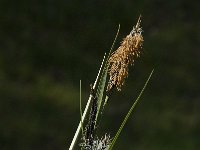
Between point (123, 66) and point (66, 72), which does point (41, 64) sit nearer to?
point (66, 72)

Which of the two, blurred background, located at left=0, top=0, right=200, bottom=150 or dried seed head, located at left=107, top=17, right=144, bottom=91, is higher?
blurred background, located at left=0, top=0, right=200, bottom=150

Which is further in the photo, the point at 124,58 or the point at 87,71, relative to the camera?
the point at 87,71

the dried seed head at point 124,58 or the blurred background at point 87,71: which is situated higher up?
A: the blurred background at point 87,71

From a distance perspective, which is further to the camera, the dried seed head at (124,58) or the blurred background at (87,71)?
the blurred background at (87,71)

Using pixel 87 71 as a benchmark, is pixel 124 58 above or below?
below

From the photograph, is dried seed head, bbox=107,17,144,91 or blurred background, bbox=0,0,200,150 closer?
dried seed head, bbox=107,17,144,91
